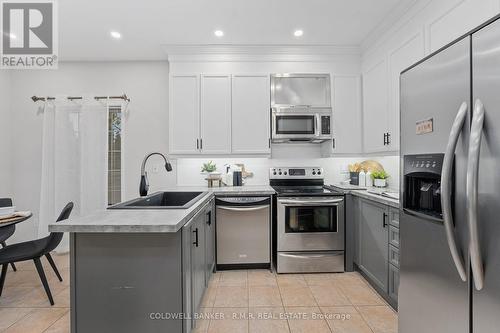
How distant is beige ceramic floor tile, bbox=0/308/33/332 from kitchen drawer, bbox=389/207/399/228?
10.3ft

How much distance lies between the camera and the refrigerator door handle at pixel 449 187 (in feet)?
3.26

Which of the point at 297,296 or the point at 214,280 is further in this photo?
the point at 214,280

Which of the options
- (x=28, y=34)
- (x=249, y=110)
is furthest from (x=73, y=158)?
(x=249, y=110)

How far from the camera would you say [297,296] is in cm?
243

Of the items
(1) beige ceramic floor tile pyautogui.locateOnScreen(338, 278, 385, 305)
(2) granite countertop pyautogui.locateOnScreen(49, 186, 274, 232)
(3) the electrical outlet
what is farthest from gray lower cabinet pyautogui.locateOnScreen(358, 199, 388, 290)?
(3) the electrical outlet

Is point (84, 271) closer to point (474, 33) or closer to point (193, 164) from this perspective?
point (474, 33)

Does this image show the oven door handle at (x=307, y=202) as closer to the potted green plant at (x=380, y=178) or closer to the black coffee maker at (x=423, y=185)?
the potted green plant at (x=380, y=178)

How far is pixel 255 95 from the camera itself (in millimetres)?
3328

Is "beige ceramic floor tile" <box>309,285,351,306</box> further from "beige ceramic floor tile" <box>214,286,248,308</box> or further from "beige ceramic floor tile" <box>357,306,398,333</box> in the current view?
"beige ceramic floor tile" <box>214,286,248,308</box>

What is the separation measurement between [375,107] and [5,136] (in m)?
4.78

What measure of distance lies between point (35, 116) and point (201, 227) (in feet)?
10.7

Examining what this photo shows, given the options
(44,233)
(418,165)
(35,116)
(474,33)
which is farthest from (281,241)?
(35,116)

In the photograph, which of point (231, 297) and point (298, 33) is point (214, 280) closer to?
point (231, 297)

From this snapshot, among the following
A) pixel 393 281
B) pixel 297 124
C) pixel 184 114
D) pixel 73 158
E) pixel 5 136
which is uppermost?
pixel 184 114
